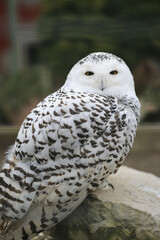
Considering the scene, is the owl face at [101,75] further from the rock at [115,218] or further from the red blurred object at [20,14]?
the red blurred object at [20,14]

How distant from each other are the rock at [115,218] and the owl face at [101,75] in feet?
2.41

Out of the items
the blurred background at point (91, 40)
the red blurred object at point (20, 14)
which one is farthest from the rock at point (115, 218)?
the red blurred object at point (20, 14)

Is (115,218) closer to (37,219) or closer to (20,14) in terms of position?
(37,219)

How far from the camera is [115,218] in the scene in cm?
319

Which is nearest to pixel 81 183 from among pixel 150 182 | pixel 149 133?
pixel 150 182

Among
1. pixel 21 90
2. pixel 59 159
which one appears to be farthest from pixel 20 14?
pixel 59 159

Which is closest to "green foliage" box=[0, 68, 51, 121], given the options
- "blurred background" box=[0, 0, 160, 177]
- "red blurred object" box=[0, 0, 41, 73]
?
"blurred background" box=[0, 0, 160, 177]

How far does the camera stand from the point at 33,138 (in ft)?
10.1

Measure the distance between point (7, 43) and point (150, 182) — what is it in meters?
10.2

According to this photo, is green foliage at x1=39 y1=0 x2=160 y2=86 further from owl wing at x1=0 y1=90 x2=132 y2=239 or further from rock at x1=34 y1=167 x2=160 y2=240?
owl wing at x1=0 y1=90 x2=132 y2=239

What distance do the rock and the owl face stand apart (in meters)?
0.73

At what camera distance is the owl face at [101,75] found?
326 centimetres

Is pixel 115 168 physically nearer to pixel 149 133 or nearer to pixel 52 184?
pixel 52 184

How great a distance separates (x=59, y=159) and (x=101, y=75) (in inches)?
25.6
